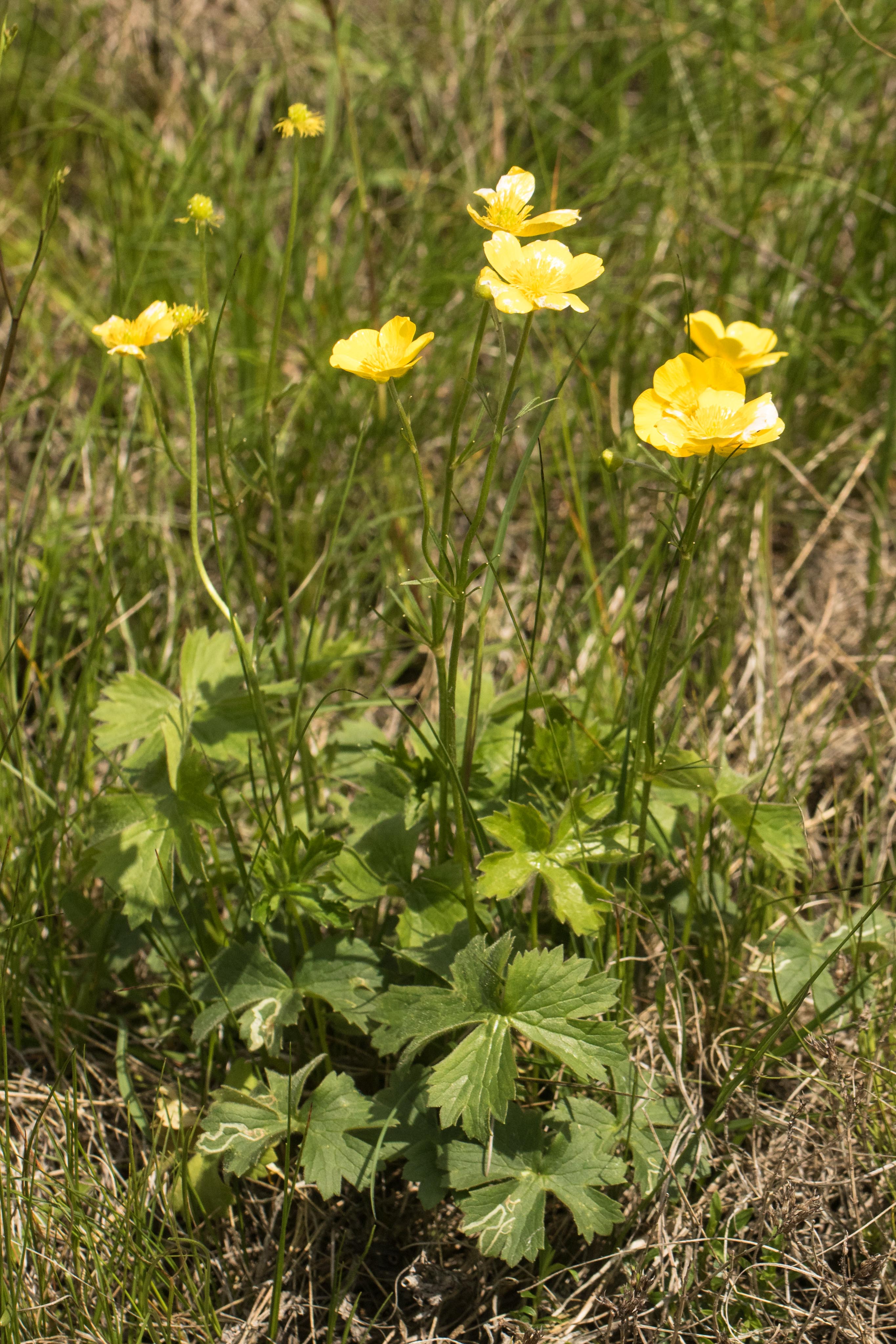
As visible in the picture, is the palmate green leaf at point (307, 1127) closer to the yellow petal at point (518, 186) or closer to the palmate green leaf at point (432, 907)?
the palmate green leaf at point (432, 907)

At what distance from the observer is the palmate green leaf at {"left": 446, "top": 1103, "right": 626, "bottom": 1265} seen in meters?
1.43

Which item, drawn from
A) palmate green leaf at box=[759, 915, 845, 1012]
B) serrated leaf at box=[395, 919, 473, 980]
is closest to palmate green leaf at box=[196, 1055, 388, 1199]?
serrated leaf at box=[395, 919, 473, 980]

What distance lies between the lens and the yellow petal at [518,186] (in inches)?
54.6

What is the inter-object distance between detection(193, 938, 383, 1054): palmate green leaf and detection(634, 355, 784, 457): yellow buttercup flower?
0.94 m

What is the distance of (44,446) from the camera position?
2318 mm

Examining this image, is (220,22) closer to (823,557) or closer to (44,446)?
(44,446)

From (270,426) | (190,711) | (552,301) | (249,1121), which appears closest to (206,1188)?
(249,1121)

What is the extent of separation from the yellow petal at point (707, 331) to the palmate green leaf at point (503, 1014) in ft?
3.16

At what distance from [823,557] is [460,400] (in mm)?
1706

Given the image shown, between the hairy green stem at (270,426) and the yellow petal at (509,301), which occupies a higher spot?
the yellow petal at (509,301)

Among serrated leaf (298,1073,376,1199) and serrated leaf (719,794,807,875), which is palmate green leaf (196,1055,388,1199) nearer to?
serrated leaf (298,1073,376,1199)

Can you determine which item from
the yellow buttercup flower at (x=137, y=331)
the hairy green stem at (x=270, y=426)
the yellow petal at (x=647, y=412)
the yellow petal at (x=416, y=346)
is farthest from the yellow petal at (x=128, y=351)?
the yellow petal at (x=647, y=412)

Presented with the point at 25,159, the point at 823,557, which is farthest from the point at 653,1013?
the point at 25,159

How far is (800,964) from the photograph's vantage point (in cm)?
178
